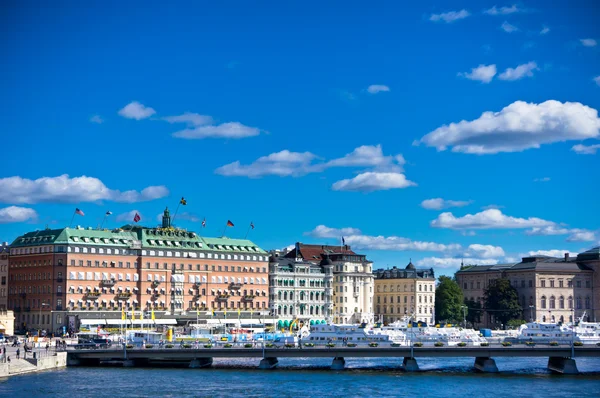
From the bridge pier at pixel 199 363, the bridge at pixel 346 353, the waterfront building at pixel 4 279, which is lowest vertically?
the bridge pier at pixel 199 363

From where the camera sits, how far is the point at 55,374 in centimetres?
10594

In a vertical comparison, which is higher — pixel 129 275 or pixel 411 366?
pixel 129 275

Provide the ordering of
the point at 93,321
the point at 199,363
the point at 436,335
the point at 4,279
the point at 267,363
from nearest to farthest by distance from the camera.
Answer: the point at 267,363 < the point at 199,363 < the point at 436,335 < the point at 93,321 < the point at 4,279

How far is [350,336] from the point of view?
12356cm

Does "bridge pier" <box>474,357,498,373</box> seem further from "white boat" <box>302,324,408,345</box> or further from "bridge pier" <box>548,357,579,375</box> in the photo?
"white boat" <box>302,324,408,345</box>

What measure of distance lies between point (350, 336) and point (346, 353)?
10866 mm

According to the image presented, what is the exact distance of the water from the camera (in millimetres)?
92875

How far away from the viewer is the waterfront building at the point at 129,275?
164500 millimetres

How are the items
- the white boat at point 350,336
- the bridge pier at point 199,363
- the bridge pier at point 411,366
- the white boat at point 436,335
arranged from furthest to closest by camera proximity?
the white boat at point 350,336
the white boat at point 436,335
the bridge pier at point 199,363
the bridge pier at point 411,366

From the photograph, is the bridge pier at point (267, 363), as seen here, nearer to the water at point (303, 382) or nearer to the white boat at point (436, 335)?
the water at point (303, 382)

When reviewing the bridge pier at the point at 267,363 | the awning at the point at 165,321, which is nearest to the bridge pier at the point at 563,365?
the bridge pier at the point at 267,363

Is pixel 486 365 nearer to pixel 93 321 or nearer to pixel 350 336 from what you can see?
pixel 350 336

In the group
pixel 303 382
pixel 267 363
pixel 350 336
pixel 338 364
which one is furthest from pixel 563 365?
pixel 267 363

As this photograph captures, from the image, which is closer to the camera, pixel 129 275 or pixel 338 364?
pixel 338 364
